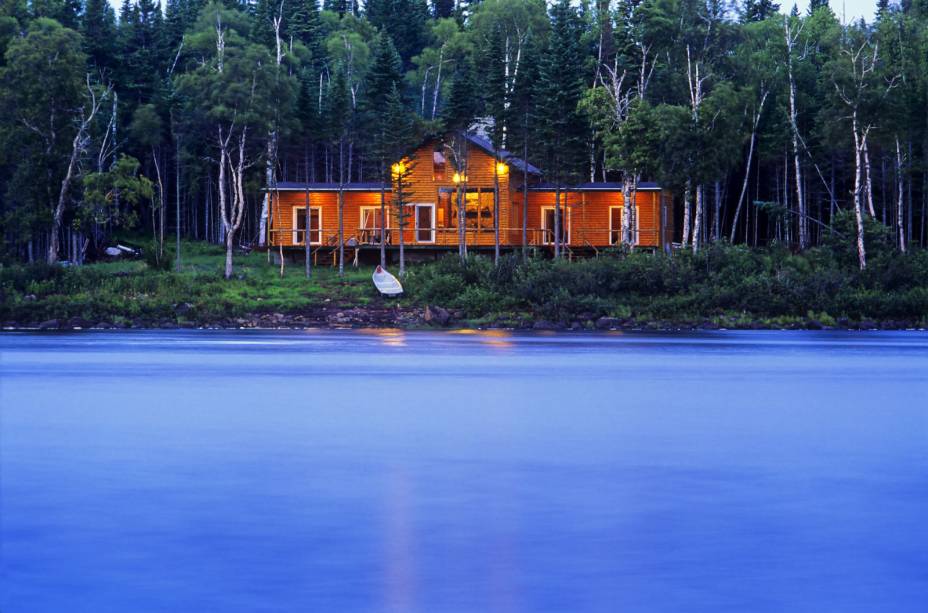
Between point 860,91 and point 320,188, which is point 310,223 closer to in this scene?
point 320,188

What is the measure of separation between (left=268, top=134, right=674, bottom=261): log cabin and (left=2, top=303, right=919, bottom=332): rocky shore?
8.45 metres

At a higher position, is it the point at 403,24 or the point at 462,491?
the point at 403,24

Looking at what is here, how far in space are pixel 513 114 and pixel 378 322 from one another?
1339cm

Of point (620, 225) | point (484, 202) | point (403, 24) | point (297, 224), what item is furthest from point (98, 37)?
point (620, 225)

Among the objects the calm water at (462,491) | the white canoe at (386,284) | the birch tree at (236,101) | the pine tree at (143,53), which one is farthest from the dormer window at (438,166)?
the calm water at (462,491)

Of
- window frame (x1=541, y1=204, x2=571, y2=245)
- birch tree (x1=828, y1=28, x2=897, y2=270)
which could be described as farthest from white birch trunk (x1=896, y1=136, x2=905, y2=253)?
window frame (x1=541, y1=204, x2=571, y2=245)

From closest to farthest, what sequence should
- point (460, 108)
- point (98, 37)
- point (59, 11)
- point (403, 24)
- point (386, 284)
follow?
point (386, 284)
point (460, 108)
point (59, 11)
point (98, 37)
point (403, 24)

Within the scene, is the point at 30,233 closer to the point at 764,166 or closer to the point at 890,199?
the point at 764,166

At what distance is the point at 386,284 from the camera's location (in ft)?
142

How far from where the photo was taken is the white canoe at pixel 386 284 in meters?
43.0

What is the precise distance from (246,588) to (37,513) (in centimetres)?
358

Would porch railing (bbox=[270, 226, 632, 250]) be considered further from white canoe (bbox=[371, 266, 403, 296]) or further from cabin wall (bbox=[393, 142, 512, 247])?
white canoe (bbox=[371, 266, 403, 296])

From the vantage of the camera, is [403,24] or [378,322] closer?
[378,322]

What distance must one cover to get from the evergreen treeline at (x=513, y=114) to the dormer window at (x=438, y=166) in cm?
159
